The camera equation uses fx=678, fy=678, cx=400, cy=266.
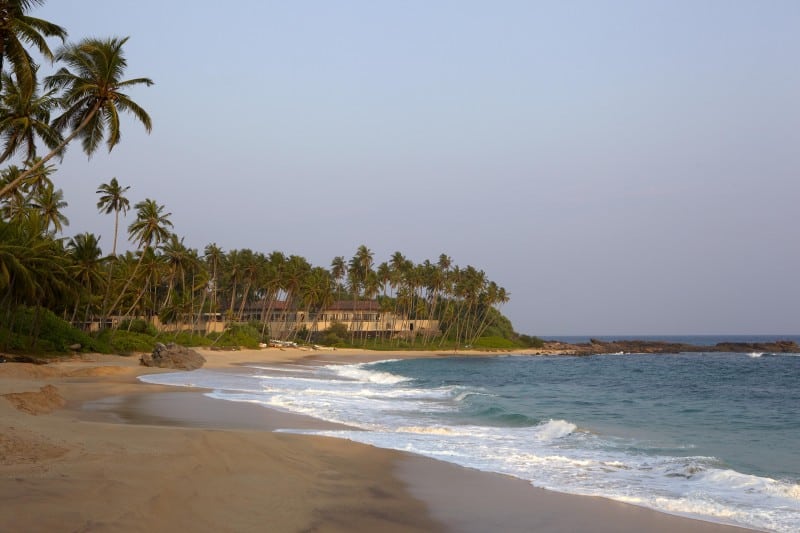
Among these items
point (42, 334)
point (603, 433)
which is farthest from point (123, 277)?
point (603, 433)

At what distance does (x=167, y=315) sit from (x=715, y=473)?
64.2 metres

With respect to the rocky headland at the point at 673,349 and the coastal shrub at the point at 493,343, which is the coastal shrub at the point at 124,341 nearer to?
the coastal shrub at the point at 493,343

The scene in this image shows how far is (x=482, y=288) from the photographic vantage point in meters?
115

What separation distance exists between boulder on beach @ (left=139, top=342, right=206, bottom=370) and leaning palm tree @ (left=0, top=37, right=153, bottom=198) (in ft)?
61.0

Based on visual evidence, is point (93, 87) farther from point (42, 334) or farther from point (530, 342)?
point (530, 342)

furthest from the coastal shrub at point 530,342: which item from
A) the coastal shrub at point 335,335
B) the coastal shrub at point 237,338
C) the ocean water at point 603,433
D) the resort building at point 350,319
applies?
the ocean water at point 603,433

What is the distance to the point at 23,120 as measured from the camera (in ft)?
76.3

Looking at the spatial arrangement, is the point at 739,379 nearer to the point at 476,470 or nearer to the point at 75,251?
the point at 476,470

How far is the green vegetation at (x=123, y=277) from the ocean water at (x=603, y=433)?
34.6ft

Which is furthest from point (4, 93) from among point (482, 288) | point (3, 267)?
point (482, 288)

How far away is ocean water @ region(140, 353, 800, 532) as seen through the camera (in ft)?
37.5

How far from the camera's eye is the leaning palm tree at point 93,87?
22.6 metres

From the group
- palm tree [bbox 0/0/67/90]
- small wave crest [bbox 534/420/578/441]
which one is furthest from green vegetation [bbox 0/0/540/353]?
small wave crest [bbox 534/420/578/441]

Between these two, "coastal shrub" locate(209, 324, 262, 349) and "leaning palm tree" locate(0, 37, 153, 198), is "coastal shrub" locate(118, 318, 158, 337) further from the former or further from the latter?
"leaning palm tree" locate(0, 37, 153, 198)
